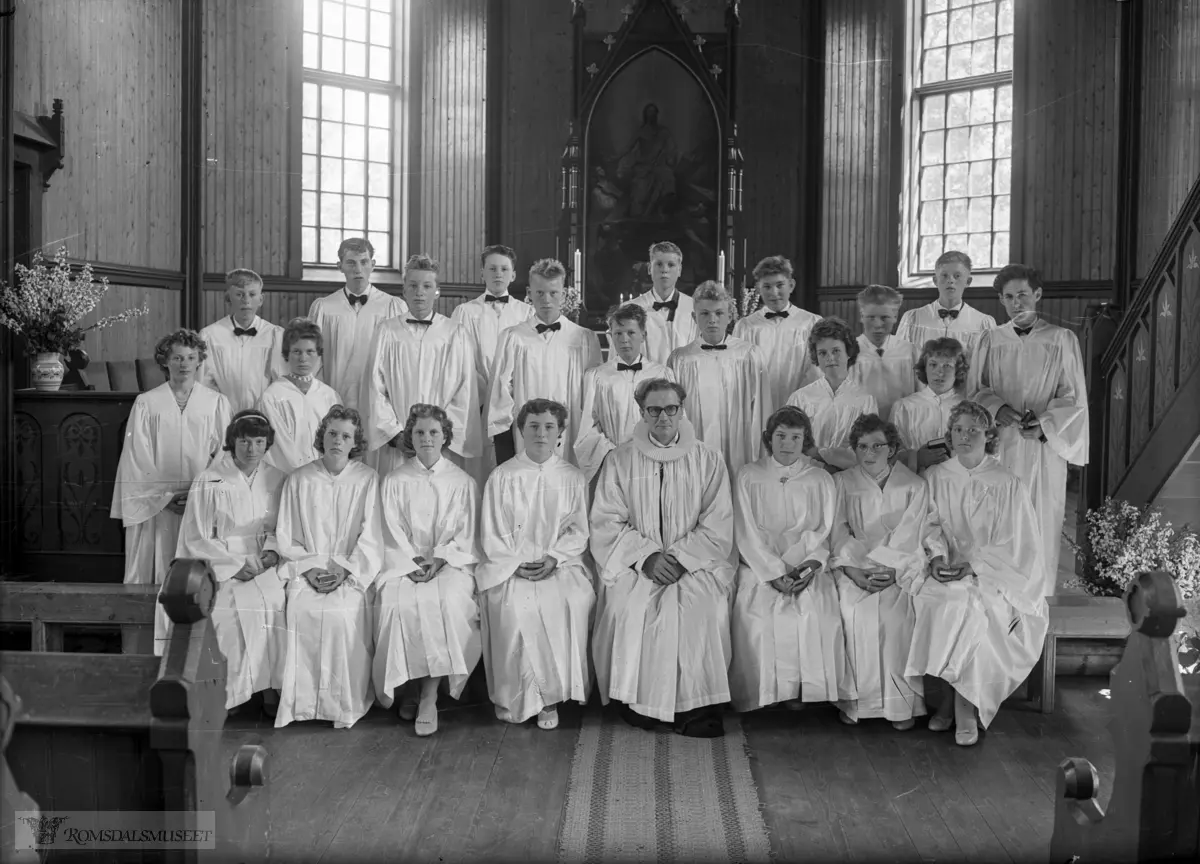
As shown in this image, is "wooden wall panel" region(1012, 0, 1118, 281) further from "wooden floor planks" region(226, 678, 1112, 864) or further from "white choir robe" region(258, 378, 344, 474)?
"white choir robe" region(258, 378, 344, 474)

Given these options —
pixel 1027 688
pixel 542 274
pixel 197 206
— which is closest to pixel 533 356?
pixel 542 274

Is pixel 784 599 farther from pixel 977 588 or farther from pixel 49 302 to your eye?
pixel 49 302

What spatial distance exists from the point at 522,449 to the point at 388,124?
1.91m

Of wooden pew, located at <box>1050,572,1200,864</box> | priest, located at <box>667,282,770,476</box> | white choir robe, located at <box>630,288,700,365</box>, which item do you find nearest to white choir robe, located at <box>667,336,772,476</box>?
priest, located at <box>667,282,770,476</box>

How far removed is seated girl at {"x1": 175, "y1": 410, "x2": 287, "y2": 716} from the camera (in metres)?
5.12

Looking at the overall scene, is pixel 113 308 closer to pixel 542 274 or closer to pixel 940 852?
pixel 542 274

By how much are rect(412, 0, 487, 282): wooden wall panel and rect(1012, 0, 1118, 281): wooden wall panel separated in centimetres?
292

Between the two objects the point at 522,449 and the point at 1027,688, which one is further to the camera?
the point at 522,449

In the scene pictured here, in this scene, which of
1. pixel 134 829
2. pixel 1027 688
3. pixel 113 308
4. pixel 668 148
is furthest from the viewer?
pixel 668 148

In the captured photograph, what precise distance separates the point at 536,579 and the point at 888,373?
8.04ft

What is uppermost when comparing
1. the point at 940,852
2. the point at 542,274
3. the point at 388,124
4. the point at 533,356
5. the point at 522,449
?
the point at 388,124

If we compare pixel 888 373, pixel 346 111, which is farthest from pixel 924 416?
pixel 346 111

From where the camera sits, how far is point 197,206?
5.77 meters

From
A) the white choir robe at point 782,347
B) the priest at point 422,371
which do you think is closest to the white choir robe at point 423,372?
the priest at point 422,371
